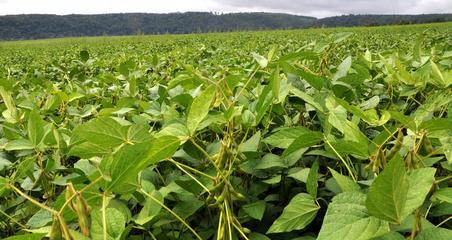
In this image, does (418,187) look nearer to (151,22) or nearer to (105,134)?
(105,134)

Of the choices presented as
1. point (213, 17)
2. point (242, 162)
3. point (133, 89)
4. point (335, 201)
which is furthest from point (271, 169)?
point (213, 17)

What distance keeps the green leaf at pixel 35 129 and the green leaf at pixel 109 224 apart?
378 millimetres

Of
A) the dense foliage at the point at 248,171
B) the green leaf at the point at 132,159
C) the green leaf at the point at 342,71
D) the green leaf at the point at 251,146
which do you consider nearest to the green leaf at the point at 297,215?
the dense foliage at the point at 248,171

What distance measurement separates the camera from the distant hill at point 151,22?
336 feet

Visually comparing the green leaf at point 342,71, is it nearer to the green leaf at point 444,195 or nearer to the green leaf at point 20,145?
the green leaf at point 444,195

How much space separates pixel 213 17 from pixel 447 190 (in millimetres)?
139528

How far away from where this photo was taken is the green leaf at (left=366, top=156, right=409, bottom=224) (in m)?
0.46

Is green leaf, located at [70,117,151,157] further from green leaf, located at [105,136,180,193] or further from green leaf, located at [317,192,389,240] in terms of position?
green leaf, located at [317,192,389,240]

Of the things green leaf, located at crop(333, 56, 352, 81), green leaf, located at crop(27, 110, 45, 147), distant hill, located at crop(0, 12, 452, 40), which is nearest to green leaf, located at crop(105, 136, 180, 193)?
green leaf, located at crop(27, 110, 45, 147)

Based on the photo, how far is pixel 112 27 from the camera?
446 ft

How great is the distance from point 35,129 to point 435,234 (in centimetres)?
81

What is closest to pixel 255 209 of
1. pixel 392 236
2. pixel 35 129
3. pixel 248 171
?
pixel 248 171

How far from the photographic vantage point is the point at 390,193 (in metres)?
0.48

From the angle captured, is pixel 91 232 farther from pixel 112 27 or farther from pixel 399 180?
pixel 112 27
